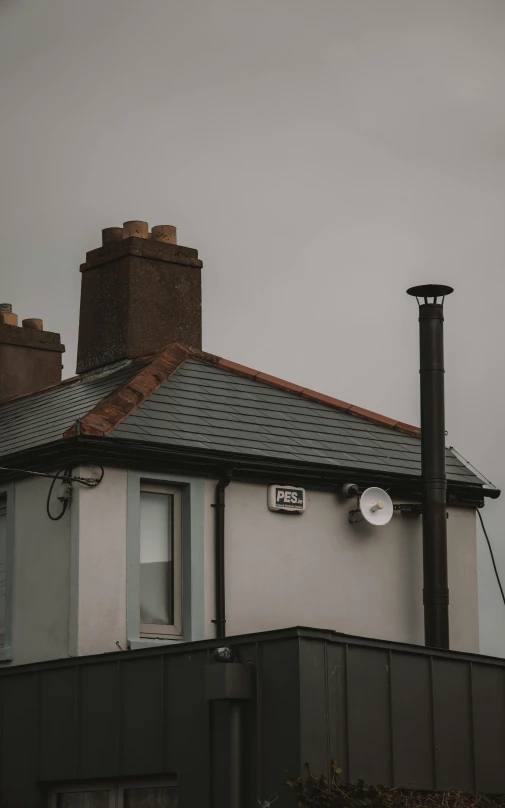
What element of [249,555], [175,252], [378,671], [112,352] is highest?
[175,252]

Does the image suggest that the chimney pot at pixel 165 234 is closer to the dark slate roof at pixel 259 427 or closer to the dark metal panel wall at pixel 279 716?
the dark slate roof at pixel 259 427

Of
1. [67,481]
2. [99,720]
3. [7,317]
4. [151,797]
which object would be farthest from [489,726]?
[7,317]

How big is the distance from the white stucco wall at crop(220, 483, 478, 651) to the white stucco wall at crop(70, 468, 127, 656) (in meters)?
1.53

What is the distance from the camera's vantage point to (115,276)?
21672 millimetres

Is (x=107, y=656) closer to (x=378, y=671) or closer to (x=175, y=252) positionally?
(x=378, y=671)

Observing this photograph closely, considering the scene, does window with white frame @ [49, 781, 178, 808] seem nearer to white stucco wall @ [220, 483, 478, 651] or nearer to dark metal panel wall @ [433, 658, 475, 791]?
dark metal panel wall @ [433, 658, 475, 791]

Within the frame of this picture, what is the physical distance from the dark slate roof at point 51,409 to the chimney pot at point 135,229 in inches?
89.8

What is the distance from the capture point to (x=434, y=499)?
18.7 metres

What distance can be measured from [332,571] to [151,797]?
498cm

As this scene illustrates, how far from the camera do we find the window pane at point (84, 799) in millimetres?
15156

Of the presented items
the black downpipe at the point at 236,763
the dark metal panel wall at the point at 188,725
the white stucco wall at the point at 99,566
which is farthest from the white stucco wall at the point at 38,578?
the black downpipe at the point at 236,763

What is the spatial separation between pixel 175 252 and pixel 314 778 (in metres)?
10.7

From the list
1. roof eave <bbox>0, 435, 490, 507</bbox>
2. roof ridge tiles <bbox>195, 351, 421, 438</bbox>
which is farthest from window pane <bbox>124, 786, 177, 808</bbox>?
roof ridge tiles <bbox>195, 351, 421, 438</bbox>

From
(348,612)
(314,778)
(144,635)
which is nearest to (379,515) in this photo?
(348,612)
